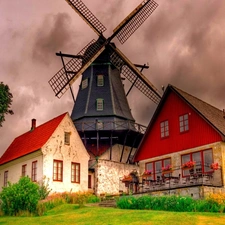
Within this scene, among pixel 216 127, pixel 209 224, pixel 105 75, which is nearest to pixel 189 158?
pixel 216 127

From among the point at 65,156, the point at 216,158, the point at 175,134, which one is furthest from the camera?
the point at 65,156

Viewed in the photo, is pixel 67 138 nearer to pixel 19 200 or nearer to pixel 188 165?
pixel 19 200

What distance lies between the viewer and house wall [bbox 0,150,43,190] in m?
35.4

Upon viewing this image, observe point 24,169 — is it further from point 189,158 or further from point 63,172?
point 189,158

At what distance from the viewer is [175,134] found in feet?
106

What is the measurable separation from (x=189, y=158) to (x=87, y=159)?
36.2 ft

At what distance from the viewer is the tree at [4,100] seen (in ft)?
121

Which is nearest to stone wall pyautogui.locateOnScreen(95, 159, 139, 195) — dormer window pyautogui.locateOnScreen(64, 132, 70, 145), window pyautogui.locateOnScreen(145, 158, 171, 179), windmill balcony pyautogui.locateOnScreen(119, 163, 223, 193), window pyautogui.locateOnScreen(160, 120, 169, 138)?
dormer window pyautogui.locateOnScreen(64, 132, 70, 145)

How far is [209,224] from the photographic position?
60.1ft

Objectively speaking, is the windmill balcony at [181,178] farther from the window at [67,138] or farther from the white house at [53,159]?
the window at [67,138]

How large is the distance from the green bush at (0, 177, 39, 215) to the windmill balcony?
750 centimetres

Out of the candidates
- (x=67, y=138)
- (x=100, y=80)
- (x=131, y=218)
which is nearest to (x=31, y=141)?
(x=67, y=138)

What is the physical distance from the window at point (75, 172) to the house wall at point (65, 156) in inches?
10.7

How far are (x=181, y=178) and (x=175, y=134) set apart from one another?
11.1 ft
